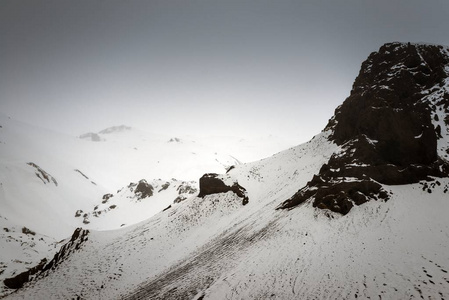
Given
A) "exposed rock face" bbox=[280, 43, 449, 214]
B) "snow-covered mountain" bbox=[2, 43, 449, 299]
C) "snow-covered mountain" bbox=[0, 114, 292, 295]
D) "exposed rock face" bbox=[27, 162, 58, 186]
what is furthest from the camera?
"exposed rock face" bbox=[27, 162, 58, 186]

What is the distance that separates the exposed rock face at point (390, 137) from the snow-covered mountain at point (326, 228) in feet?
0.43

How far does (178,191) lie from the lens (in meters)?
65.1

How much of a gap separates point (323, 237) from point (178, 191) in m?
52.5

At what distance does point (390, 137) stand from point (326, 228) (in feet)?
45.3

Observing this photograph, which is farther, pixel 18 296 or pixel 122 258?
pixel 122 258

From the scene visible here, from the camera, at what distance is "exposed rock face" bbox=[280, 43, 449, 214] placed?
71.8ft

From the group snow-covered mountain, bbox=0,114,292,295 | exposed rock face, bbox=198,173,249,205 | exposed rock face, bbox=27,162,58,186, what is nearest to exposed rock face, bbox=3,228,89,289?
snow-covered mountain, bbox=0,114,292,295

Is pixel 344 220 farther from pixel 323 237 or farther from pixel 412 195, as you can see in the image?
pixel 412 195

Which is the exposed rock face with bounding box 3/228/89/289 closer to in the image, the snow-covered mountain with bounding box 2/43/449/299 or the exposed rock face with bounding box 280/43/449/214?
the snow-covered mountain with bounding box 2/43/449/299

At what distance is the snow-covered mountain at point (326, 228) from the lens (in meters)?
13.2

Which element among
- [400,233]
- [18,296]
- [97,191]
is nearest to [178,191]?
[97,191]

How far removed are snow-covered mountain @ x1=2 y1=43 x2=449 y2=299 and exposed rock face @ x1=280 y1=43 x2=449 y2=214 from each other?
13 cm

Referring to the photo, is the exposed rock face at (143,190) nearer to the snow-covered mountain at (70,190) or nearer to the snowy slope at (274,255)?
the snow-covered mountain at (70,190)

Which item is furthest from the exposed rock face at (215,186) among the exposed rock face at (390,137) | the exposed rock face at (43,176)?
the exposed rock face at (43,176)
